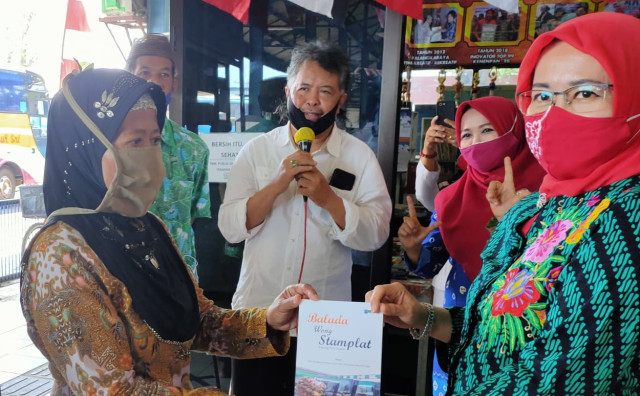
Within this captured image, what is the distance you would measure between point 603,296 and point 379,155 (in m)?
1.61

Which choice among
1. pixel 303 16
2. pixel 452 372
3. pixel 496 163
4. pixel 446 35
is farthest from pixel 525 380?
pixel 446 35

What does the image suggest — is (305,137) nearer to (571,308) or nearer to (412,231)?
(412,231)

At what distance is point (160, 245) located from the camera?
3.60ft

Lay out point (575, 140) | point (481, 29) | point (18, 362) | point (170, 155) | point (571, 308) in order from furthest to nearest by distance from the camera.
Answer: point (481, 29), point (18, 362), point (170, 155), point (575, 140), point (571, 308)

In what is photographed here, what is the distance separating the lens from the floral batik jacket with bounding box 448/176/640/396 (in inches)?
29.0

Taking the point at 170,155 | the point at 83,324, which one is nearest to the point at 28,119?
the point at 170,155

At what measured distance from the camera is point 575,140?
0.89 m

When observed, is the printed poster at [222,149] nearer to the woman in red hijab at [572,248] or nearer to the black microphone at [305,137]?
the black microphone at [305,137]

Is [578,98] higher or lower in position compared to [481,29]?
lower

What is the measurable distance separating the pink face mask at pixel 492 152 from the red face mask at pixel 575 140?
29.9 inches

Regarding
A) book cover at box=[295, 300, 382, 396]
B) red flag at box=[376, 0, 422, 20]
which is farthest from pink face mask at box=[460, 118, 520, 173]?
book cover at box=[295, 300, 382, 396]

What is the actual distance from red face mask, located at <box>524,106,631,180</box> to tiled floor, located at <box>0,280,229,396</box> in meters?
1.76

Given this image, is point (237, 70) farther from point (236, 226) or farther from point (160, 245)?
point (160, 245)

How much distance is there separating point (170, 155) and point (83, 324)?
2.53 ft
